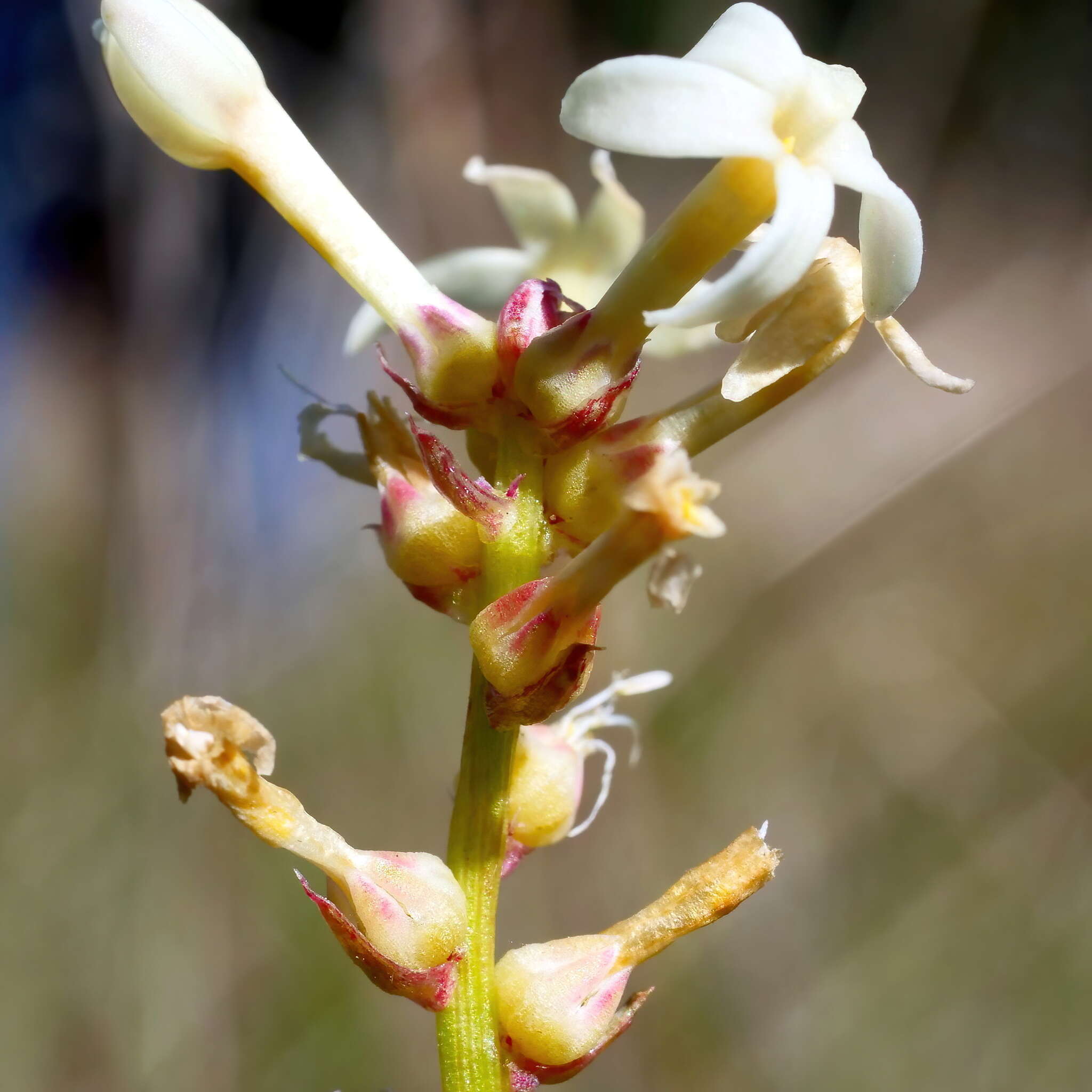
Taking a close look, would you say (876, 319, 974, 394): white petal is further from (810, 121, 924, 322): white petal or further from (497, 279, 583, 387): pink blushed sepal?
(497, 279, 583, 387): pink blushed sepal

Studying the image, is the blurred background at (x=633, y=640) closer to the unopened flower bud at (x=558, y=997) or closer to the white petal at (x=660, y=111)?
the unopened flower bud at (x=558, y=997)

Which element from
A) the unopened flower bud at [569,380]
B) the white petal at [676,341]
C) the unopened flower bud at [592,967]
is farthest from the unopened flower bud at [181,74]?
the unopened flower bud at [592,967]

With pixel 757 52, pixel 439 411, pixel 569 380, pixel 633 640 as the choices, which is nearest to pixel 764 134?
pixel 757 52

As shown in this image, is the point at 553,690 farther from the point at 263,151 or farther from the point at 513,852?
the point at 263,151

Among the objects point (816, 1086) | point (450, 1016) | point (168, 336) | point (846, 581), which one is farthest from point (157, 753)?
point (450, 1016)

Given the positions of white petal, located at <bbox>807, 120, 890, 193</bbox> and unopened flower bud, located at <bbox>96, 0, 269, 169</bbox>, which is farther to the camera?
unopened flower bud, located at <bbox>96, 0, 269, 169</bbox>

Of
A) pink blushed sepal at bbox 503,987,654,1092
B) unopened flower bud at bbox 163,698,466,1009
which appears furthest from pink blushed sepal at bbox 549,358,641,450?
pink blushed sepal at bbox 503,987,654,1092
